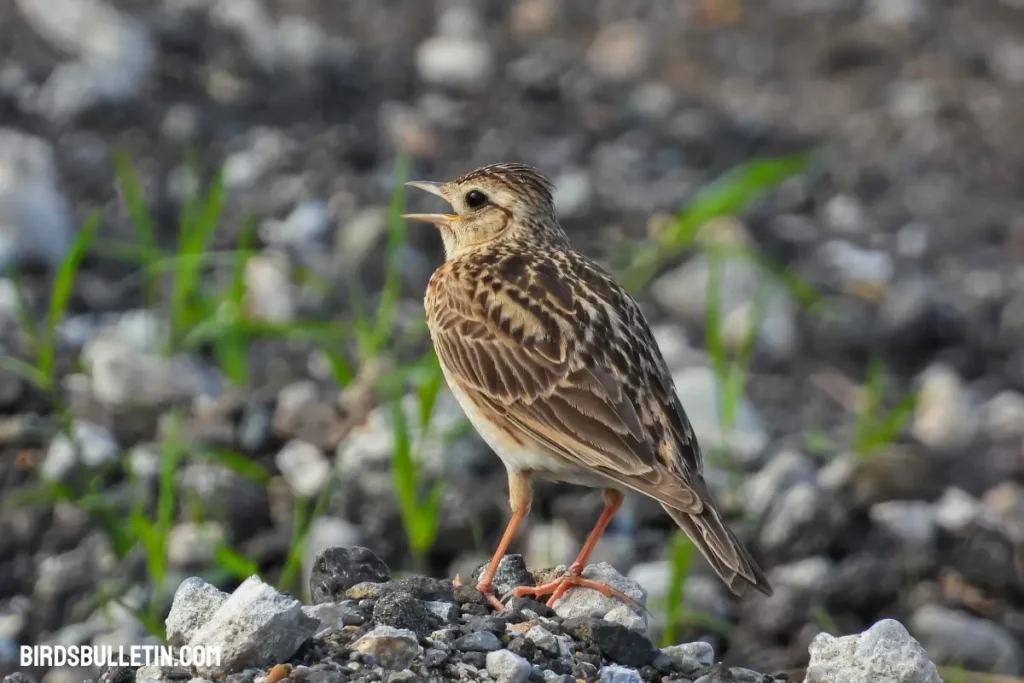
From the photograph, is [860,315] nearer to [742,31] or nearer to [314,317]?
[314,317]

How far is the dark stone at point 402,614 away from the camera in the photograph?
193 inches

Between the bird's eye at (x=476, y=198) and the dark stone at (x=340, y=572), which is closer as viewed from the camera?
the dark stone at (x=340, y=572)

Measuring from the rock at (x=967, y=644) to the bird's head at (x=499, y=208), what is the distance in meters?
2.21

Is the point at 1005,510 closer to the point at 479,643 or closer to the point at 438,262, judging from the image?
the point at 438,262

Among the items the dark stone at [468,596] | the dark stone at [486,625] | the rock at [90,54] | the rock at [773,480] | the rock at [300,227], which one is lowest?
the dark stone at [486,625]

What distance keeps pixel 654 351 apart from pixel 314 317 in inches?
126

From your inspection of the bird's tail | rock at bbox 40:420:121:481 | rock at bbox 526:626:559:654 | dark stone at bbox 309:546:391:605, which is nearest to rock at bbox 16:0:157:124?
rock at bbox 40:420:121:481

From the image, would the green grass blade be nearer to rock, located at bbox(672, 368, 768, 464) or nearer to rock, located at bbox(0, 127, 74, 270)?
rock, located at bbox(0, 127, 74, 270)

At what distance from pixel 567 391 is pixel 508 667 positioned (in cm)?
145

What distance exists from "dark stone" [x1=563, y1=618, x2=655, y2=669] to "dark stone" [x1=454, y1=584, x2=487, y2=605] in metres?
0.38

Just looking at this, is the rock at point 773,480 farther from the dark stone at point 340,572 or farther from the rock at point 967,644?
the dark stone at point 340,572

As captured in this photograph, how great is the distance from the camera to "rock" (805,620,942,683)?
4.96 meters

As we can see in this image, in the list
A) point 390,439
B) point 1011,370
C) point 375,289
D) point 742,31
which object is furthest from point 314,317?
point 742,31

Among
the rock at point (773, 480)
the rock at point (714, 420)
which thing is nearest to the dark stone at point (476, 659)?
the rock at point (773, 480)
